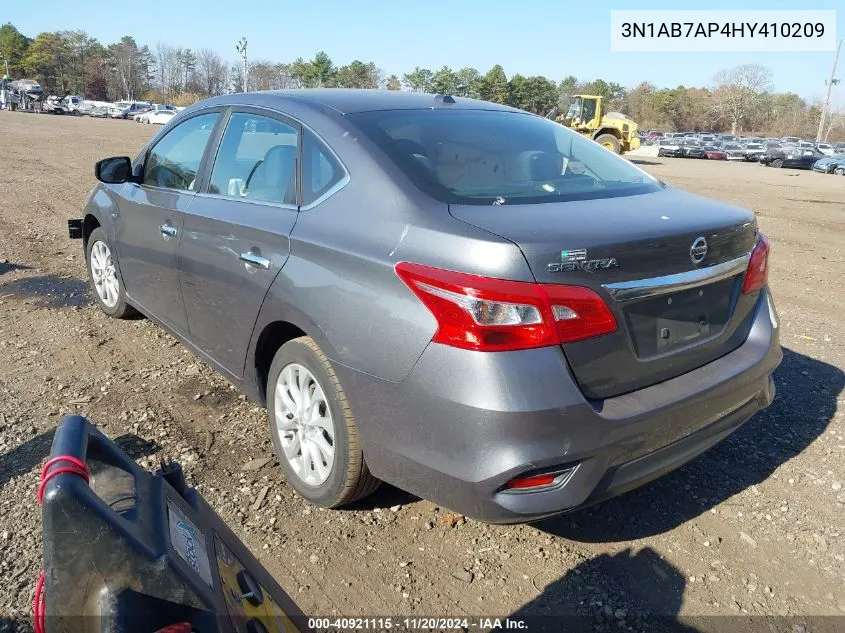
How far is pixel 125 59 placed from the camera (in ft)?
322

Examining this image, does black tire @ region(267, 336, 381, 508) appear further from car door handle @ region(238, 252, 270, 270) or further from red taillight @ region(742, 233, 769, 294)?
red taillight @ region(742, 233, 769, 294)

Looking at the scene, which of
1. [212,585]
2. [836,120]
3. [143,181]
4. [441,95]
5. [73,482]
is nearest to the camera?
[73,482]

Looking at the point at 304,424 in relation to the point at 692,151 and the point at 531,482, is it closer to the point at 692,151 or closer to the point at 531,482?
the point at 531,482

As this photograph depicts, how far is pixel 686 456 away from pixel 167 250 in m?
2.91

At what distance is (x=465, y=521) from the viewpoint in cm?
288

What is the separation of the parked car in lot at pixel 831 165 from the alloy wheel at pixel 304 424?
36.5 m

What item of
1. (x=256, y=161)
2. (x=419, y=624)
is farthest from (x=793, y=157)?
→ (x=419, y=624)

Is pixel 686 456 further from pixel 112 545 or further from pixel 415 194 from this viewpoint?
pixel 112 545

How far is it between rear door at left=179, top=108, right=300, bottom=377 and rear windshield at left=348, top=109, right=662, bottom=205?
48 cm

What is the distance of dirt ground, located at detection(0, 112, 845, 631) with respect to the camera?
7.98 ft

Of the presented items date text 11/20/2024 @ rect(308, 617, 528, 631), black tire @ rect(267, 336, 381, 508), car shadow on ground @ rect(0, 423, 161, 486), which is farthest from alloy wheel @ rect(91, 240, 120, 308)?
date text 11/20/2024 @ rect(308, 617, 528, 631)

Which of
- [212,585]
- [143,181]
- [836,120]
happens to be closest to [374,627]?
[212,585]

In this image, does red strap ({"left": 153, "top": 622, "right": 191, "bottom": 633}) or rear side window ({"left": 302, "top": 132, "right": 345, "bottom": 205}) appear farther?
rear side window ({"left": 302, "top": 132, "right": 345, "bottom": 205})

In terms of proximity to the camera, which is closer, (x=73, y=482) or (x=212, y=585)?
(x=73, y=482)
